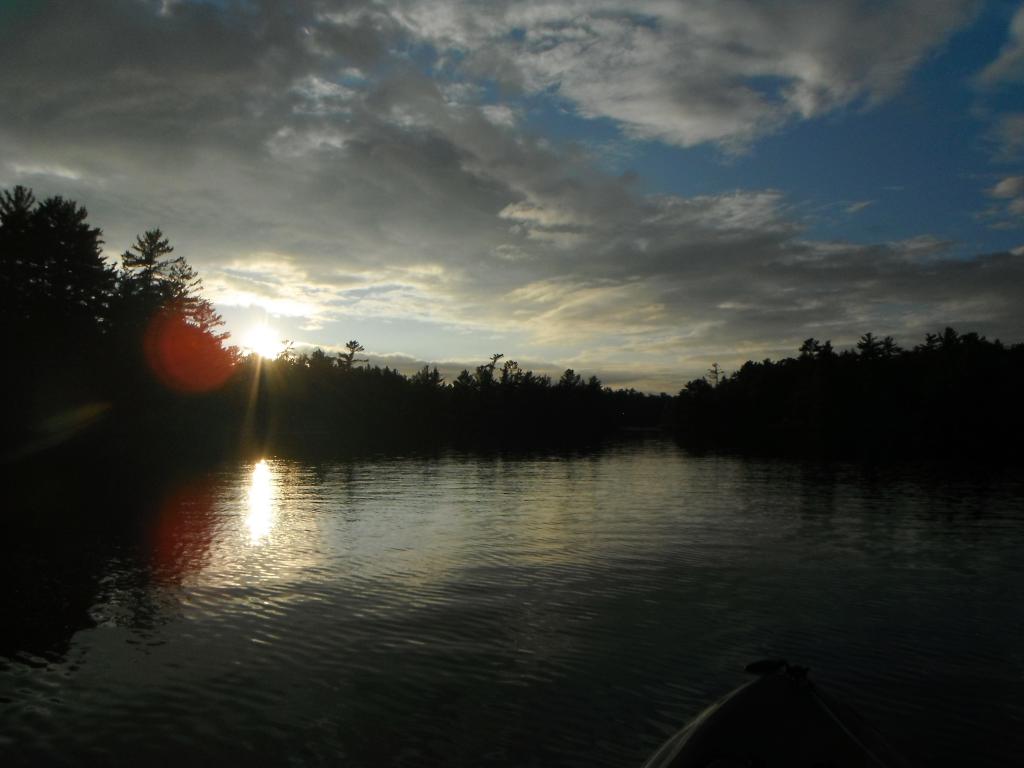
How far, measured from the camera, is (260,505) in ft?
119

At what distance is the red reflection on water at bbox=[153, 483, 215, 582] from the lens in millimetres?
21467

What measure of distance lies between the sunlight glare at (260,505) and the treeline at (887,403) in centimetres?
6304

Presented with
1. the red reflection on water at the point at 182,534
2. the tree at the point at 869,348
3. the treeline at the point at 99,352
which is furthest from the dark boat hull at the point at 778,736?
the tree at the point at 869,348

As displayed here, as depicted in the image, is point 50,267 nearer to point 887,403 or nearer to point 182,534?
point 182,534

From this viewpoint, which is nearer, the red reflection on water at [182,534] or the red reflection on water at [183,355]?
the red reflection on water at [182,534]

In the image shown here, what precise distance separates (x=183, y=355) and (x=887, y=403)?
425ft

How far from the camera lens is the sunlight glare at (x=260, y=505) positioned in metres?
27.6

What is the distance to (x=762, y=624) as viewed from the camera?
1573 centimetres

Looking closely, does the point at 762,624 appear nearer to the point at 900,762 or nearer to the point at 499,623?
the point at 499,623

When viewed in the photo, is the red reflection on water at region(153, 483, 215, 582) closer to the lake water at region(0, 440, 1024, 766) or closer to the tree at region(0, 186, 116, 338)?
the lake water at region(0, 440, 1024, 766)

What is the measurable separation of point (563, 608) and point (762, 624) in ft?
15.0

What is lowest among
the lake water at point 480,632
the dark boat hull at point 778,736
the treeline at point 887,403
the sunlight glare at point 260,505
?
the lake water at point 480,632

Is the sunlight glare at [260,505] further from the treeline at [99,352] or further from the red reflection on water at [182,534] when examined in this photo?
the treeline at [99,352]

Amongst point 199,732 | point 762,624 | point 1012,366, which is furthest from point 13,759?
point 1012,366
